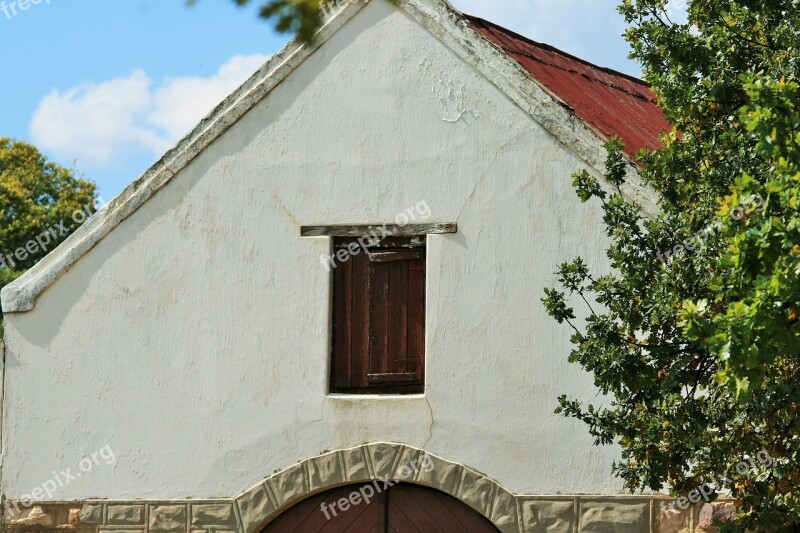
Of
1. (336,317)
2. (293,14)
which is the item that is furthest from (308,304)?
(293,14)

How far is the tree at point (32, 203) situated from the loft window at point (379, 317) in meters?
26.8

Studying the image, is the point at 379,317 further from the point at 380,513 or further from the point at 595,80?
the point at 595,80

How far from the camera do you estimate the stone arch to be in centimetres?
975

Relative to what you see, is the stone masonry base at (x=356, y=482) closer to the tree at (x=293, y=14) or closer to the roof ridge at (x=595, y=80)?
the roof ridge at (x=595, y=80)

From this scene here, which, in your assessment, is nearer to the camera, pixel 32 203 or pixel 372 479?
pixel 372 479

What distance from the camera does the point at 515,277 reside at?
9.88 m

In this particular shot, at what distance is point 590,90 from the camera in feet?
39.7

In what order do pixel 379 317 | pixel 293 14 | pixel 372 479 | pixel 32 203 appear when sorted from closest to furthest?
pixel 293 14, pixel 372 479, pixel 379 317, pixel 32 203

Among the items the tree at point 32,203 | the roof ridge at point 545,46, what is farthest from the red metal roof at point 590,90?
the tree at point 32,203

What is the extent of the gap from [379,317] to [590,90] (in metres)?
3.50

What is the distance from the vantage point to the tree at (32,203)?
36.8 m

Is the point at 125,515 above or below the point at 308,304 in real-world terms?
below

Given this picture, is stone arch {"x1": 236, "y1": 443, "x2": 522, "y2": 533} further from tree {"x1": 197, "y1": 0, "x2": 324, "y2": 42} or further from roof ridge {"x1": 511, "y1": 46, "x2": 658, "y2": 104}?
tree {"x1": 197, "y1": 0, "x2": 324, "y2": 42}

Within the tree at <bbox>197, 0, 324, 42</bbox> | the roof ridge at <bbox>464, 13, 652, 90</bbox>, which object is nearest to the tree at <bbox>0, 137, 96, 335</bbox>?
the roof ridge at <bbox>464, 13, 652, 90</bbox>
